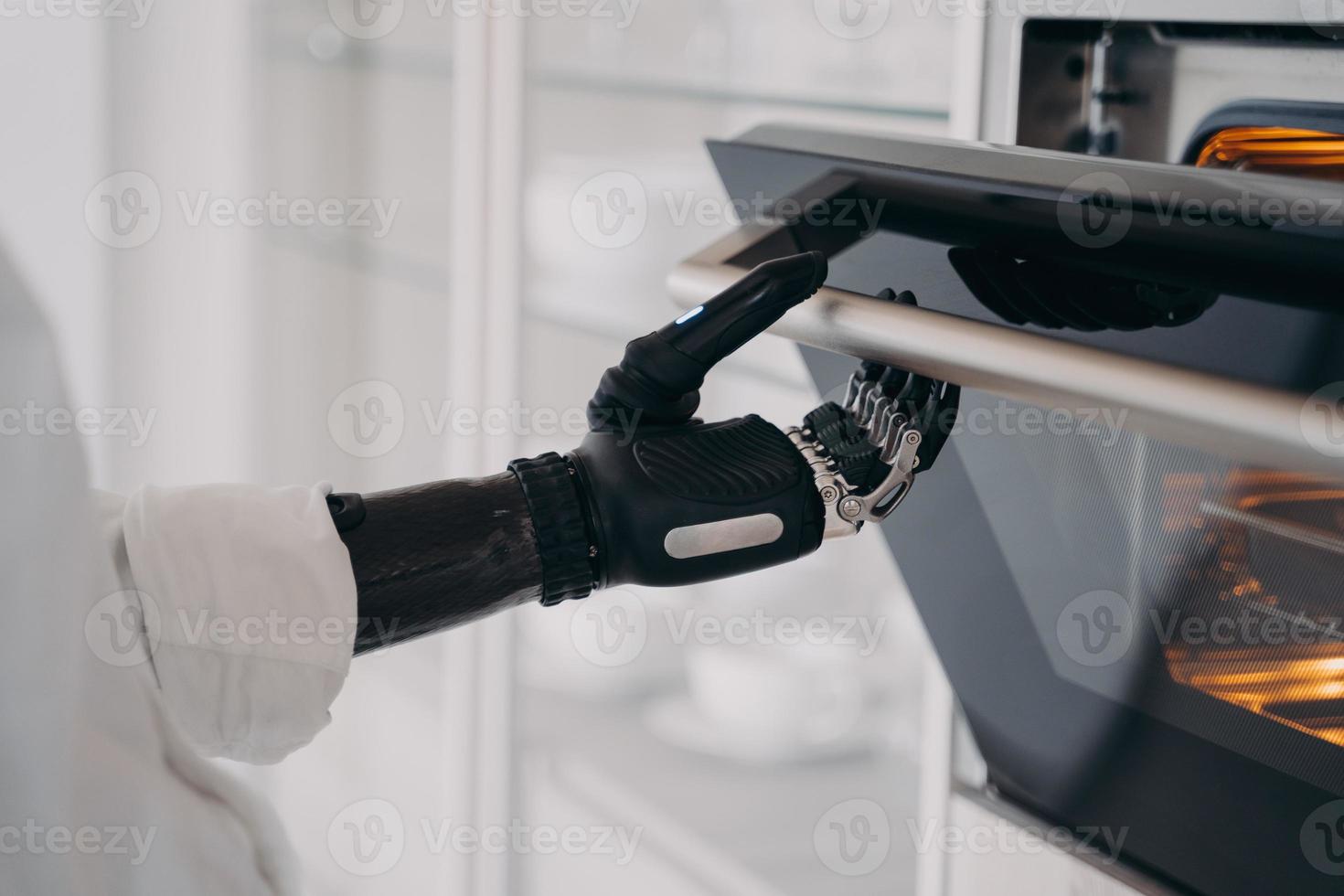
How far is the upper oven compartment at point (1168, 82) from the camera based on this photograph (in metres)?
0.42

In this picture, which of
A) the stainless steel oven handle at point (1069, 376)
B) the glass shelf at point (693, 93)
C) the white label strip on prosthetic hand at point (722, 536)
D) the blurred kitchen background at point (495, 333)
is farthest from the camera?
the blurred kitchen background at point (495, 333)

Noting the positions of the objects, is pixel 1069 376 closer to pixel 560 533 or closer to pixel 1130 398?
pixel 1130 398

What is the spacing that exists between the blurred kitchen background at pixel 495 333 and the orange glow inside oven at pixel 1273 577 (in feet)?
0.86

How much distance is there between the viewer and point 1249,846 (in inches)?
16.8

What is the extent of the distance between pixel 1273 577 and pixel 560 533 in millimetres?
225

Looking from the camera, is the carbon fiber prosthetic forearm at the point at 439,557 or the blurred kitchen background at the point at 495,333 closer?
the carbon fiber prosthetic forearm at the point at 439,557

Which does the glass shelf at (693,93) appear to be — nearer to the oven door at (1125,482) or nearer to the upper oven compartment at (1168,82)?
the upper oven compartment at (1168,82)

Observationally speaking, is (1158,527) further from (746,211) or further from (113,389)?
(113,389)

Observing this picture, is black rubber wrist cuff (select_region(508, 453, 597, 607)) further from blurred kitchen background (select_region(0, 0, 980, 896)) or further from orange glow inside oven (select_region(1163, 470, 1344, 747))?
blurred kitchen background (select_region(0, 0, 980, 896))

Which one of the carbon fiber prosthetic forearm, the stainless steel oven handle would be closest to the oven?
the stainless steel oven handle

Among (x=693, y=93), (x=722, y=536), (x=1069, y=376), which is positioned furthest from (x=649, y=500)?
(x=693, y=93)

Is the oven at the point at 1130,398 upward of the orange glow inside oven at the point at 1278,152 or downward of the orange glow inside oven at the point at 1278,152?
downward

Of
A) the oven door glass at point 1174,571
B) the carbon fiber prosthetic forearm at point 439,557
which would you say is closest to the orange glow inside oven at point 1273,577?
the oven door glass at point 1174,571

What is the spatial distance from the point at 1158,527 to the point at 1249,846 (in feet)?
0.40
